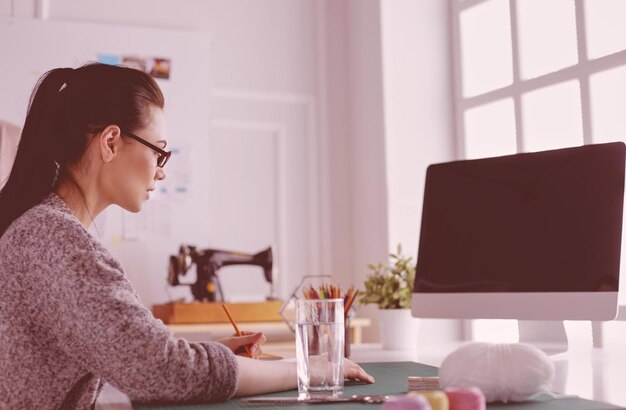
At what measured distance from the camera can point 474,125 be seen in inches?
129

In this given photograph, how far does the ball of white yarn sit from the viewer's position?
0.98m

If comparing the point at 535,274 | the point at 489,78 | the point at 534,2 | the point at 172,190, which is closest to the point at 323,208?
the point at 172,190

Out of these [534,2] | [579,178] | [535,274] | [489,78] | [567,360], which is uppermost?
[534,2]

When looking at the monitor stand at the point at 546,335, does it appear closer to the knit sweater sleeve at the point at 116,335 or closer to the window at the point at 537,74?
the window at the point at 537,74

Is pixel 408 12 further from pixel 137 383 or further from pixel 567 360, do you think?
pixel 137 383

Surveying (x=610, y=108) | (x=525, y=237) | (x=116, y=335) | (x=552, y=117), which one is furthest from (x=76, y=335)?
(x=552, y=117)

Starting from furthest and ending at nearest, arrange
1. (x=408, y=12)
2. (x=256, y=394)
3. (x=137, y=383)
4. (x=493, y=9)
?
(x=408, y=12) → (x=493, y=9) → (x=256, y=394) → (x=137, y=383)

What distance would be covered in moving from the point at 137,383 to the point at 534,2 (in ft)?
8.02

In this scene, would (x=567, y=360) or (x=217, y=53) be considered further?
(x=217, y=53)

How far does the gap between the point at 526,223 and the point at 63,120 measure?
1.03 metres

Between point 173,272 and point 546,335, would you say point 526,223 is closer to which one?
point 546,335

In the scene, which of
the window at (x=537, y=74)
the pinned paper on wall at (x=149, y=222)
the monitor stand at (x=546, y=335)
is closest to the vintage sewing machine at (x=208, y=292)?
the pinned paper on wall at (x=149, y=222)

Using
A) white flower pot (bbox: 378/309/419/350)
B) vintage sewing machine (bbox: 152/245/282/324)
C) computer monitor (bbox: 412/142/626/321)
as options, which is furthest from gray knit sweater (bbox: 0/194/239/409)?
vintage sewing machine (bbox: 152/245/282/324)

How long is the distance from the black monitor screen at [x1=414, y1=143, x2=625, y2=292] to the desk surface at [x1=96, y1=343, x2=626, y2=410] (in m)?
0.16
